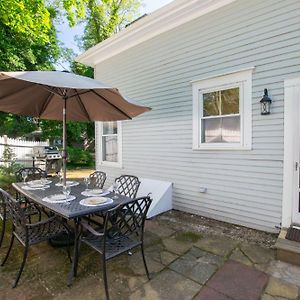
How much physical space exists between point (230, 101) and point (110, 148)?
3.76 meters

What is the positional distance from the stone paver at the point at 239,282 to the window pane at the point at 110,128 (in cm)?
468

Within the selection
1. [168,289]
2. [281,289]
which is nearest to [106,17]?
[168,289]

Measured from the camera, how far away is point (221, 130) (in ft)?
13.5

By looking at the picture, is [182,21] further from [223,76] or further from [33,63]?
[33,63]

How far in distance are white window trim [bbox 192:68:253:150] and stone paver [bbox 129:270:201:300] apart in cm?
234

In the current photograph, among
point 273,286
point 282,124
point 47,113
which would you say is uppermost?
point 47,113

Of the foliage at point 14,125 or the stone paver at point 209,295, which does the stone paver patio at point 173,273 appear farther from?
the foliage at point 14,125

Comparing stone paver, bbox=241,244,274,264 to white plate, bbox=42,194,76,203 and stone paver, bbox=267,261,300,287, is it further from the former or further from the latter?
white plate, bbox=42,194,76,203

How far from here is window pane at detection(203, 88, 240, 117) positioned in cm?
391

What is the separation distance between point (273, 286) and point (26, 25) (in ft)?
29.5

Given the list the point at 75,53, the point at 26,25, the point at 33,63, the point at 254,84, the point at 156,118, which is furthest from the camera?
the point at 75,53

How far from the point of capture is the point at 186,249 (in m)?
3.03

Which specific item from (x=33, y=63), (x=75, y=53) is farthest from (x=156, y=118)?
(x=75, y=53)

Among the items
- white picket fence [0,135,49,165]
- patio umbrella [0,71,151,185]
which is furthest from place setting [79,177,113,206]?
white picket fence [0,135,49,165]
